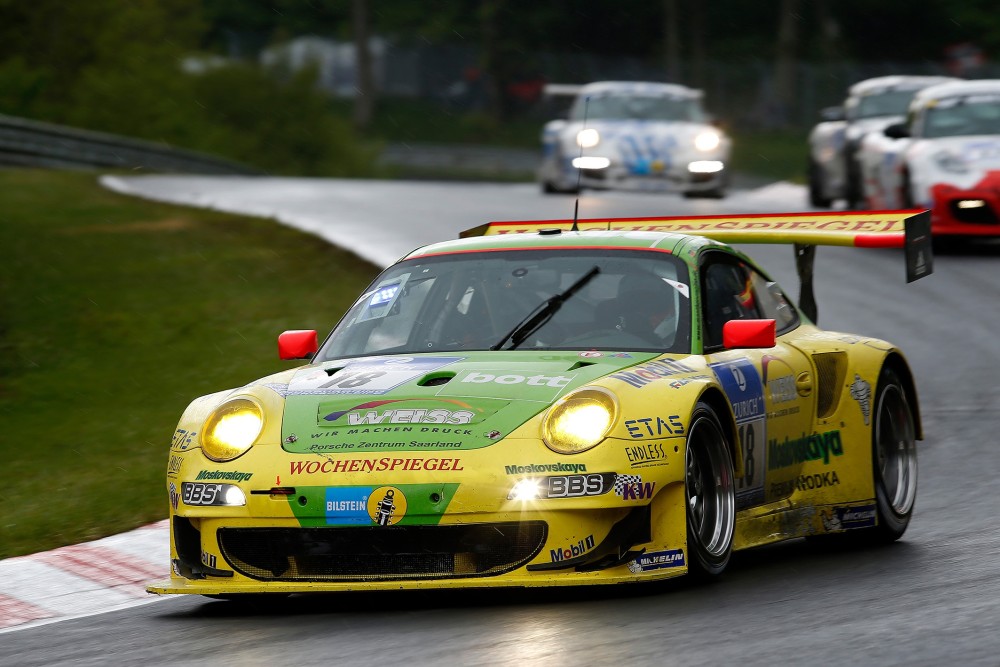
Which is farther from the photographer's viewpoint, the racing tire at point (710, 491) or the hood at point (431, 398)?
the racing tire at point (710, 491)

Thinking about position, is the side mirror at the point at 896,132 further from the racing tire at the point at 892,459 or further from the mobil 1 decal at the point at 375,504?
the mobil 1 decal at the point at 375,504

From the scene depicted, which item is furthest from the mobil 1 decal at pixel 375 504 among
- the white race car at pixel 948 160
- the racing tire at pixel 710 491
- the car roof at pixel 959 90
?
the car roof at pixel 959 90

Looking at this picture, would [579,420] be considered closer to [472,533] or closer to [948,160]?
[472,533]

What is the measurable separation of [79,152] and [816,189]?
34.2ft

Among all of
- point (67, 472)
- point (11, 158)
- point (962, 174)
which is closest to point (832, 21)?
point (11, 158)

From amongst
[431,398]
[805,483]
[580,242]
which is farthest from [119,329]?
[431,398]

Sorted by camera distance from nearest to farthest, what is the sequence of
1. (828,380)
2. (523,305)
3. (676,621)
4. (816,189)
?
(676,621) → (523,305) → (828,380) → (816,189)

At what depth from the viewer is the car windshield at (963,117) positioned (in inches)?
661

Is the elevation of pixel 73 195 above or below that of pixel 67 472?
above

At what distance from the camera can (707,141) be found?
21812mm

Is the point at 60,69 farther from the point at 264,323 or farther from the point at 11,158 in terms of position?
the point at 264,323

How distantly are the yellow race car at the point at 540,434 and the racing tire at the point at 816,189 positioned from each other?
45.4 ft

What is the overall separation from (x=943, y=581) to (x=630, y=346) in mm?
1377

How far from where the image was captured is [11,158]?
992 inches
